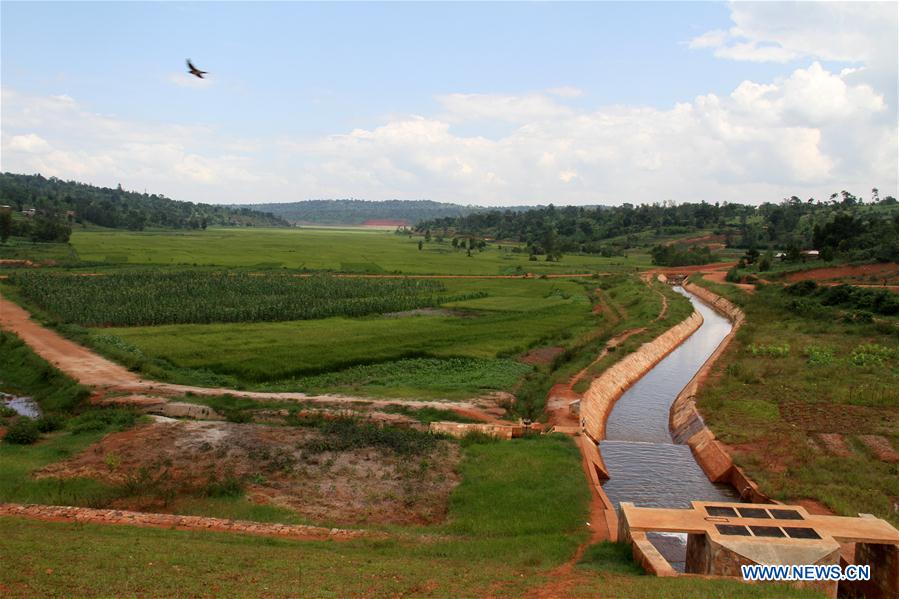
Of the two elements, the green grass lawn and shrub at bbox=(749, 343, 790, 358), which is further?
shrub at bbox=(749, 343, 790, 358)

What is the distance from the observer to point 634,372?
40.0 meters

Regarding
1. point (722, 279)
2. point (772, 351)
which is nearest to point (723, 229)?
point (722, 279)

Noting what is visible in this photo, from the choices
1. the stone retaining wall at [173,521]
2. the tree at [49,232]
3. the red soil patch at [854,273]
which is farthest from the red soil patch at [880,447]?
the tree at [49,232]

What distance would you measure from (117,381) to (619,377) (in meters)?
26.7

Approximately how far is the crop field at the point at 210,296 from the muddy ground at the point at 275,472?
87.8ft

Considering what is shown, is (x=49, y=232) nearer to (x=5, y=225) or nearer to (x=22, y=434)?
(x=5, y=225)

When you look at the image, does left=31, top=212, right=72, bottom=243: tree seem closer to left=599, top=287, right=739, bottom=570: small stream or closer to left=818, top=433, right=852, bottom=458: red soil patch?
left=599, top=287, right=739, bottom=570: small stream

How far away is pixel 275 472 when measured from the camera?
821 inches

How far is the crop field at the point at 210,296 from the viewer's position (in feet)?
160

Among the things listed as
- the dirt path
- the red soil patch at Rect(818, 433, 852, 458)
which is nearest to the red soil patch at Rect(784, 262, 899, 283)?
the red soil patch at Rect(818, 433, 852, 458)

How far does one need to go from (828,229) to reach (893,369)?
64.3 metres

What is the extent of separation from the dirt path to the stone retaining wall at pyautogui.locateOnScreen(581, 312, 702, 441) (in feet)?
18.2

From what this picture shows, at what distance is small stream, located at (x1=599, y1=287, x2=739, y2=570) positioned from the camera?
22.0 meters

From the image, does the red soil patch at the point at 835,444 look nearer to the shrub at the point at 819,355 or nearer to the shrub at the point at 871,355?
the shrub at the point at 819,355
